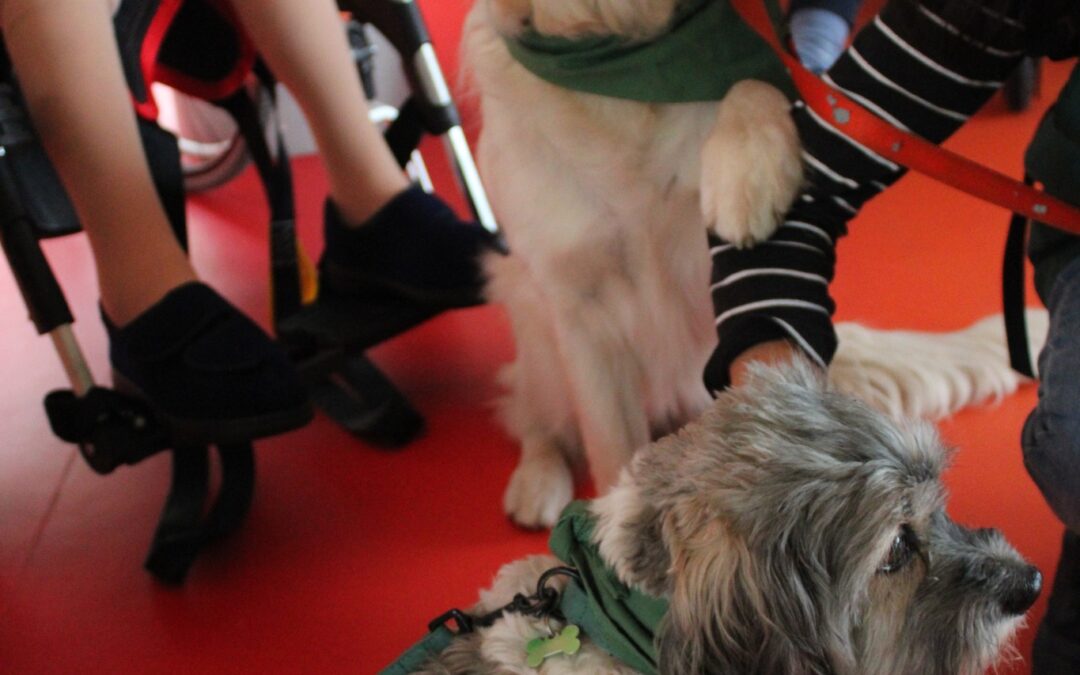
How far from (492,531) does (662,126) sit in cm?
65

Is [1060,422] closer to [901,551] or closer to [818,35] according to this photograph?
[901,551]

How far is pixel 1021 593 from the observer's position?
0.84 metres

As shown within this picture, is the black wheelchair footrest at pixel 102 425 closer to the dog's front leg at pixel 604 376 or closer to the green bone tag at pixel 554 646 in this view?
the dog's front leg at pixel 604 376

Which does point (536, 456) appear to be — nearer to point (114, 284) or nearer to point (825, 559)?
point (114, 284)

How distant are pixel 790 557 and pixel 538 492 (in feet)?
2.59

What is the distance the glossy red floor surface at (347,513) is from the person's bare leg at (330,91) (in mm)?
370

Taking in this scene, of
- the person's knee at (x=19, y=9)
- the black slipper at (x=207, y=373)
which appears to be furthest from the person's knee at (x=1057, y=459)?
the person's knee at (x=19, y=9)

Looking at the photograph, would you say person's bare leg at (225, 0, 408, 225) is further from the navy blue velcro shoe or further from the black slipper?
the black slipper

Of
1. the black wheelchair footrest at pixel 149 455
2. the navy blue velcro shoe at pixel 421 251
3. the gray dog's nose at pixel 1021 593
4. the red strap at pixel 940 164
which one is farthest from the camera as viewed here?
the navy blue velcro shoe at pixel 421 251

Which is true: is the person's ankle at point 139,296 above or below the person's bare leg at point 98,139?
below

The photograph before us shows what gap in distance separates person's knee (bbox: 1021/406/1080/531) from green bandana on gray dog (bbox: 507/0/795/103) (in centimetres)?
48

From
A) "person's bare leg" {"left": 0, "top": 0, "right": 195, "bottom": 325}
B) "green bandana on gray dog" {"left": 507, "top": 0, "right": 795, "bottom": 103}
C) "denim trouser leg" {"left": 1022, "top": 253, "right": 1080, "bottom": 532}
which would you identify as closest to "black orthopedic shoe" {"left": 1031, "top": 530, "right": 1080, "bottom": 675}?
"denim trouser leg" {"left": 1022, "top": 253, "right": 1080, "bottom": 532}

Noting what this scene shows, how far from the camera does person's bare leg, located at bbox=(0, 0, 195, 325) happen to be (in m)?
1.37

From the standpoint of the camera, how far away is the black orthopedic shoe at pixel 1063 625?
1069mm
